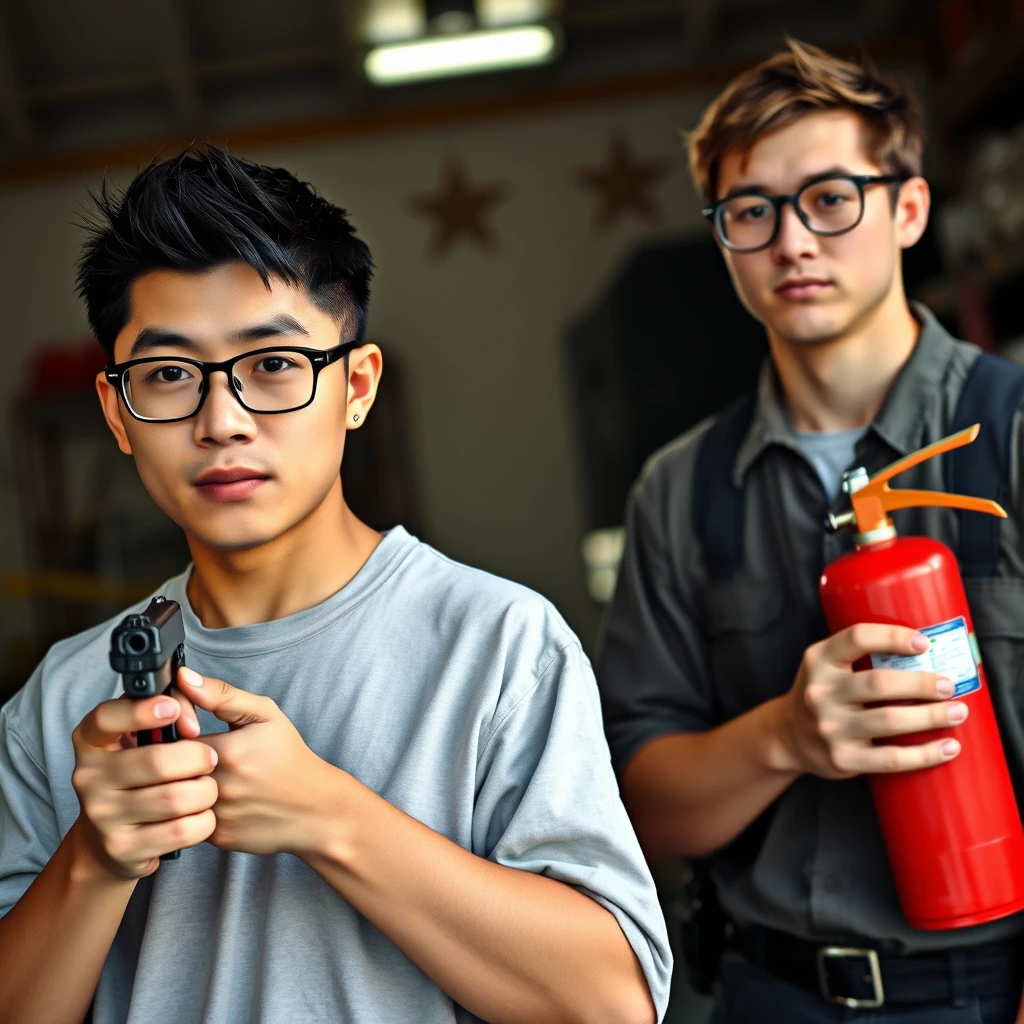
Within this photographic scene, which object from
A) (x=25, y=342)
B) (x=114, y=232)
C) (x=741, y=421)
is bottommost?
(x=741, y=421)

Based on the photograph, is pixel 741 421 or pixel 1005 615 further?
pixel 741 421

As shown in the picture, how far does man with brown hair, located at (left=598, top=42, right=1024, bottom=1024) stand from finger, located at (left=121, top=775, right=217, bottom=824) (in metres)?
0.71

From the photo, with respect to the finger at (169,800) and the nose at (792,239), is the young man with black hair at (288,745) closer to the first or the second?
the finger at (169,800)

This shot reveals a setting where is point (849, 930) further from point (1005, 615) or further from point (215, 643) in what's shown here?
point (215, 643)

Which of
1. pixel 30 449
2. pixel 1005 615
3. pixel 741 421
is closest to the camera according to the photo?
pixel 1005 615

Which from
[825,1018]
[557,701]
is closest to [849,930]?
[825,1018]

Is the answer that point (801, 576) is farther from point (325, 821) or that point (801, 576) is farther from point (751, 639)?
point (325, 821)

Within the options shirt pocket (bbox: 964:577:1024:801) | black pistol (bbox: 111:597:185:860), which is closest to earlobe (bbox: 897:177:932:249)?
shirt pocket (bbox: 964:577:1024:801)

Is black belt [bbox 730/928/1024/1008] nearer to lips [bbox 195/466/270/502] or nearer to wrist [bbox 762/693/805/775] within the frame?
wrist [bbox 762/693/805/775]

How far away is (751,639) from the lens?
1.56m

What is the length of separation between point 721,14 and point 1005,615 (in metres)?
5.14

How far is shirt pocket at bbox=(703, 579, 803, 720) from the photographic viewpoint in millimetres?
1549

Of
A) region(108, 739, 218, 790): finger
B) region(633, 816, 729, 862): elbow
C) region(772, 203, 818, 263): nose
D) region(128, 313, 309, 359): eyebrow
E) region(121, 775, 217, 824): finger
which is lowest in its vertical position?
region(633, 816, 729, 862): elbow

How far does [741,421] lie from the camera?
1688 millimetres
